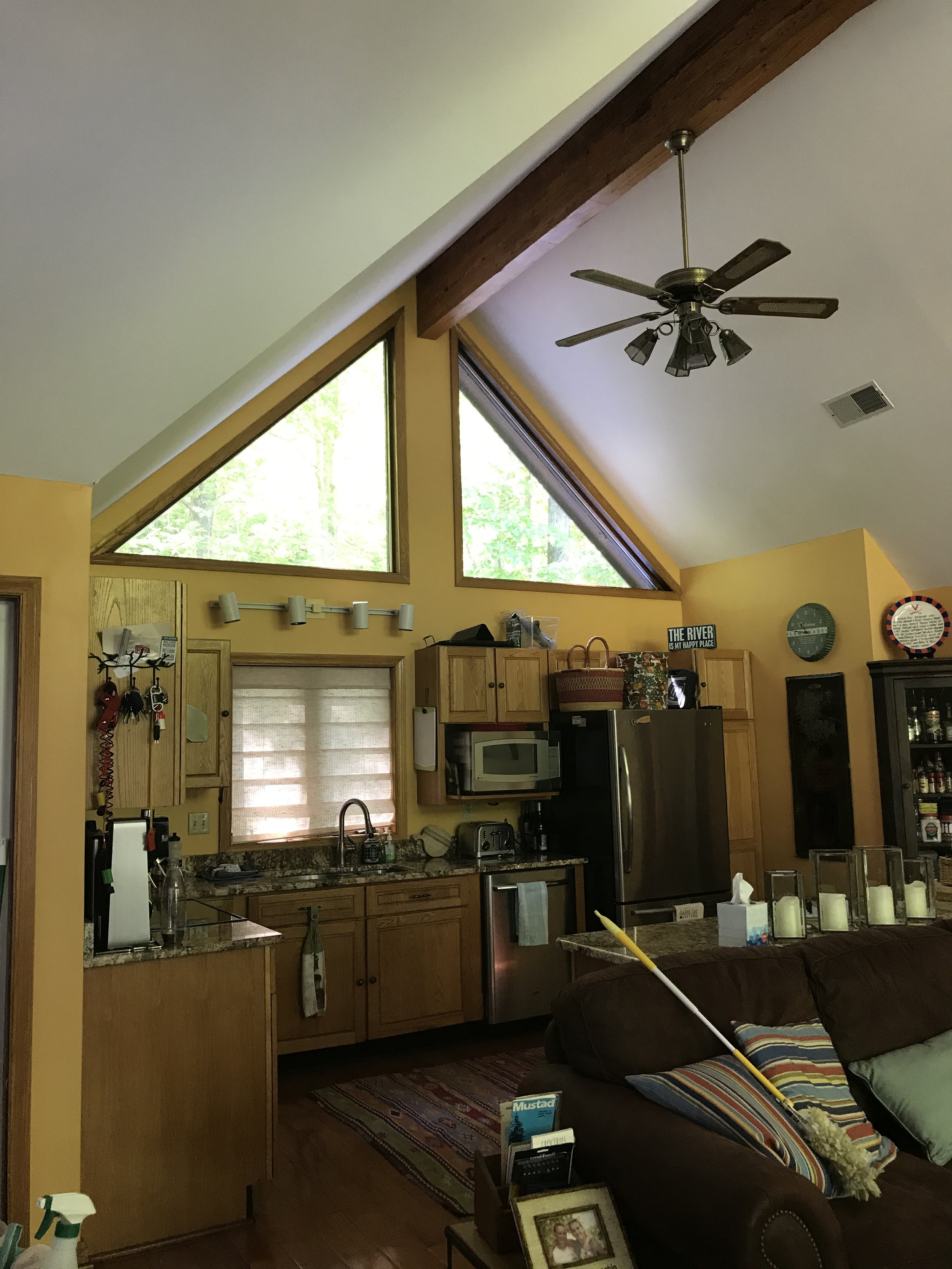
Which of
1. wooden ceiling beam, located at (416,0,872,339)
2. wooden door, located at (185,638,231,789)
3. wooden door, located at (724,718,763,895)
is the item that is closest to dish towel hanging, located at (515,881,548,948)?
wooden door, located at (724,718,763,895)

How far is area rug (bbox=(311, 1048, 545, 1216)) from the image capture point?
11.3 ft

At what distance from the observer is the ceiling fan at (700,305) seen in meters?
3.25

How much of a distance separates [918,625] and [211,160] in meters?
4.73

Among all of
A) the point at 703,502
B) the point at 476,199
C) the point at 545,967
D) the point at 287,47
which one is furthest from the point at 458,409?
the point at 287,47

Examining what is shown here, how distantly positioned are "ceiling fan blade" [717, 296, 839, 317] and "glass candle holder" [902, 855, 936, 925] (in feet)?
6.21

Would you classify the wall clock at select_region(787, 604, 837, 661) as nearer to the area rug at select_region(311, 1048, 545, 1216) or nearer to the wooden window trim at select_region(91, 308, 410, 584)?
the wooden window trim at select_region(91, 308, 410, 584)

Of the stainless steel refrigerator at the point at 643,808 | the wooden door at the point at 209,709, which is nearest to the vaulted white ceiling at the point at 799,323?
the stainless steel refrigerator at the point at 643,808

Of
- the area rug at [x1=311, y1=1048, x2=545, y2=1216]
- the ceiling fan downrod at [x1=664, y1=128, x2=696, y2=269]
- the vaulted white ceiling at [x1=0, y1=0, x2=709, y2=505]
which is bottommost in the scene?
the area rug at [x1=311, y1=1048, x2=545, y2=1216]

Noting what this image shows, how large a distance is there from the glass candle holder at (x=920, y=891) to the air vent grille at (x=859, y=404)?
257 centimetres

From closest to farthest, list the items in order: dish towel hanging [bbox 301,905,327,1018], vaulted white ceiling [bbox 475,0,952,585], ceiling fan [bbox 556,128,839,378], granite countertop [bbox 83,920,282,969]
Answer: granite countertop [bbox 83,920,282,969], ceiling fan [bbox 556,128,839,378], vaulted white ceiling [bbox 475,0,952,585], dish towel hanging [bbox 301,905,327,1018]

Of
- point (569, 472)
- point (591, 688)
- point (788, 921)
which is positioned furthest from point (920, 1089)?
point (569, 472)

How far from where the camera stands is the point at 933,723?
17.3ft

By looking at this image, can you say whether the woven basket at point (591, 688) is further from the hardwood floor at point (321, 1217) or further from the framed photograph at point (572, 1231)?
the framed photograph at point (572, 1231)

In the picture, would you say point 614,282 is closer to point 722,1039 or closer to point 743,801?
point 722,1039
